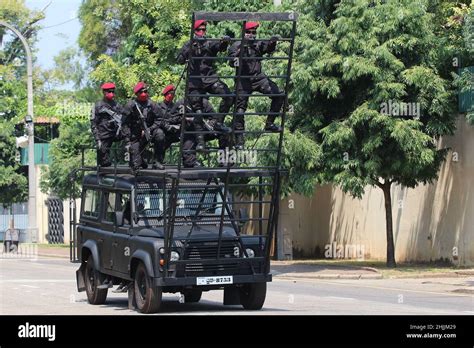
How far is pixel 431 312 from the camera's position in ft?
59.5

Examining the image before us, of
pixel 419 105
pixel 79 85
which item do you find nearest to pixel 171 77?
pixel 419 105

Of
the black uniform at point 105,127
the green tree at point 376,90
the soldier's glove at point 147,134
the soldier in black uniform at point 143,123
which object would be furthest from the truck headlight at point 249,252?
the green tree at point 376,90

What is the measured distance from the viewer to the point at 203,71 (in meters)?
16.9

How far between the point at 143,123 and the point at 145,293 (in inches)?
112

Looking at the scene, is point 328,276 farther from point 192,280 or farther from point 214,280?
point 192,280

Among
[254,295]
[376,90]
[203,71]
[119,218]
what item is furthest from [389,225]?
[203,71]

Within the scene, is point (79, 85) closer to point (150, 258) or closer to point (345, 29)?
point (345, 29)

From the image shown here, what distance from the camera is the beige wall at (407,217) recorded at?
1196 inches

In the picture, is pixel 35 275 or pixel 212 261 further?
pixel 35 275

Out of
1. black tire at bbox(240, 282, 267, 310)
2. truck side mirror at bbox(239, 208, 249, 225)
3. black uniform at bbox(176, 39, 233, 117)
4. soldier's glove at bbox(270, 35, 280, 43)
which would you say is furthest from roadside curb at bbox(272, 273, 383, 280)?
soldier's glove at bbox(270, 35, 280, 43)

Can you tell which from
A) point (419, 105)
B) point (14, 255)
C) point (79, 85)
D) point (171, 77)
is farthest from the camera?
point (79, 85)

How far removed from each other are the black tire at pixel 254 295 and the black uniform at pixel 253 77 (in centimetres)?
253

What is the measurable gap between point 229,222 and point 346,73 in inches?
472

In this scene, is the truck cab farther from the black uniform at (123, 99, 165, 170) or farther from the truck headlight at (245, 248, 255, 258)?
the black uniform at (123, 99, 165, 170)
